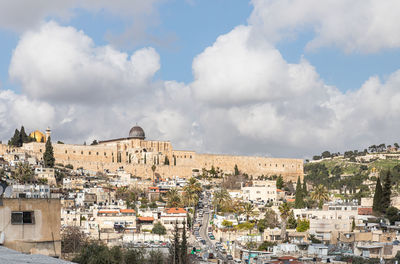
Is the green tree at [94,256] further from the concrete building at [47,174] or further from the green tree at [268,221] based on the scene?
the concrete building at [47,174]

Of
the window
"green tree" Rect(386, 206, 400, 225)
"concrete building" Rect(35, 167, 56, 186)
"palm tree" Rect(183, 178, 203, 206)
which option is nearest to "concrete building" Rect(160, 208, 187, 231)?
"palm tree" Rect(183, 178, 203, 206)

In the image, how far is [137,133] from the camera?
82.8 m

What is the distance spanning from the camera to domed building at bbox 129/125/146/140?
8250cm

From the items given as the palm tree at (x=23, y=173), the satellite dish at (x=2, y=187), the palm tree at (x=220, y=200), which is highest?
the palm tree at (x=23, y=173)

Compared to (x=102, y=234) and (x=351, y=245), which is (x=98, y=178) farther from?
(x=351, y=245)

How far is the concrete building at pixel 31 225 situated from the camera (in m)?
12.5

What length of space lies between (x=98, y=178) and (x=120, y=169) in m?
6.20

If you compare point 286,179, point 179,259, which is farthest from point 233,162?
point 179,259

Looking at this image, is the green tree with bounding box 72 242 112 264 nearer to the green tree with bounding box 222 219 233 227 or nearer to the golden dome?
the green tree with bounding box 222 219 233 227

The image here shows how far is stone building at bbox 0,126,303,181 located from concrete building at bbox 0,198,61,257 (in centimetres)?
5877

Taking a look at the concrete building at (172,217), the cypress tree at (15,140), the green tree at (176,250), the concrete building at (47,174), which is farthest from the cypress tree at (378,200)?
the cypress tree at (15,140)

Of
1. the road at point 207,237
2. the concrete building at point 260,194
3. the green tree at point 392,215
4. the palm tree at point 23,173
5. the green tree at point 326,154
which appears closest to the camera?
the road at point 207,237

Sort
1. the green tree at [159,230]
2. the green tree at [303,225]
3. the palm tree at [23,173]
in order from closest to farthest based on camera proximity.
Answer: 1. the green tree at [303,225]
2. the green tree at [159,230]
3. the palm tree at [23,173]

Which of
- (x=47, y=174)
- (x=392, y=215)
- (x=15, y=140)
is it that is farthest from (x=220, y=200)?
(x=15, y=140)
